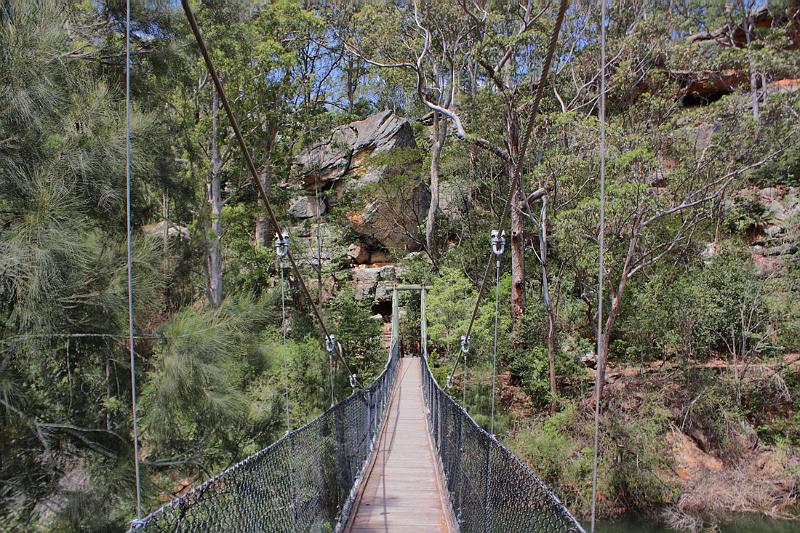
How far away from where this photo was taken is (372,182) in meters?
13.5

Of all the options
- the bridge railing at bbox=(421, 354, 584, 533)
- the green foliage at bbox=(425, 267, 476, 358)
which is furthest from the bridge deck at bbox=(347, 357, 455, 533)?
the green foliage at bbox=(425, 267, 476, 358)

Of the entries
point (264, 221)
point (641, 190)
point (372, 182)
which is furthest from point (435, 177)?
point (641, 190)

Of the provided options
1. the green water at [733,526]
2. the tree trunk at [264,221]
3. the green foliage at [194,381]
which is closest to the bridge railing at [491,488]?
the green foliage at [194,381]

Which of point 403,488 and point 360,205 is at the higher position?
point 360,205

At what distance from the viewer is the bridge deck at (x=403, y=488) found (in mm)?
2867

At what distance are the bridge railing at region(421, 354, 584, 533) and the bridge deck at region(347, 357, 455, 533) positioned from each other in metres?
0.13

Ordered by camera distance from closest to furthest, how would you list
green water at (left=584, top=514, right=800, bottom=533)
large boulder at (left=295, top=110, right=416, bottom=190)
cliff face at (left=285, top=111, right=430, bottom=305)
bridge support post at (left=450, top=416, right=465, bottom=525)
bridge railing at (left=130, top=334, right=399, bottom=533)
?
bridge railing at (left=130, top=334, right=399, bottom=533), bridge support post at (left=450, top=416, right=465, bottom=525), green water at (left=584, top=514, right=800, bottom=533), cliff face at (left=285, top=111, right=430, bottom=305), large boulder at (left=295, top=110, right=416, bottom=190)

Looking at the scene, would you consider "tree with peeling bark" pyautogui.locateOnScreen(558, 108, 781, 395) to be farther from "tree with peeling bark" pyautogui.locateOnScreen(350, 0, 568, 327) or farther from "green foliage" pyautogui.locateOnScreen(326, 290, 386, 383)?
"green foliage" pyautogui.locateOnScreen(326, 290, 386, 383)

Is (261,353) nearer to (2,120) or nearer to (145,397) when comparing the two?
(145,397)

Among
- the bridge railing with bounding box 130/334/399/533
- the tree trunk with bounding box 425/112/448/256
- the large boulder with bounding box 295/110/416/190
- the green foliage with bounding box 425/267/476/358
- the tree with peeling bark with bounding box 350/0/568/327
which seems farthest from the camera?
the large boulder with bounding box 295/110/416/190

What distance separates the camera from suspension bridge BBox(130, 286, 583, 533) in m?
1.34

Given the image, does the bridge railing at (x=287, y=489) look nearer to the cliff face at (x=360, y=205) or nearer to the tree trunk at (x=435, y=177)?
the tree trunk at (x=435, y=177)

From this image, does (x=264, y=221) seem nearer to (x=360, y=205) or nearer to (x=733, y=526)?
(x=360, y=205)

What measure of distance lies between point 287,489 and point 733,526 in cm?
720
